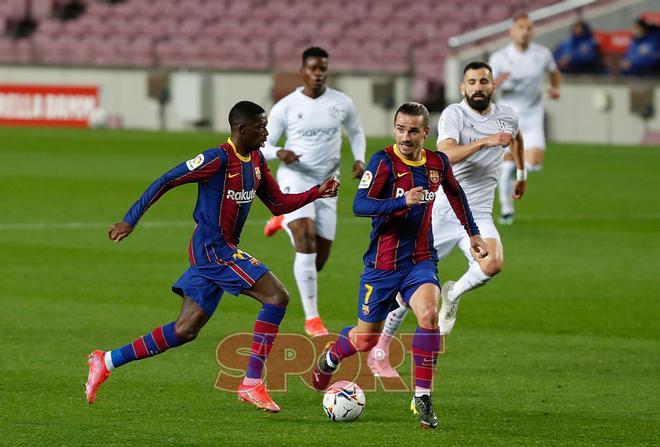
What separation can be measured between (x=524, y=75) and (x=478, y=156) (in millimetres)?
7908

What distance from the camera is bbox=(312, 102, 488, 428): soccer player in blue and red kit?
7672 mm

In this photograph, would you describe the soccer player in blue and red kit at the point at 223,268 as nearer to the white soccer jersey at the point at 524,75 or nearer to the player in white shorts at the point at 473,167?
the player in white shorts at the point at 473,167

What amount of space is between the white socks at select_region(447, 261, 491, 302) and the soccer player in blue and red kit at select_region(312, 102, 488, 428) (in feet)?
5.94

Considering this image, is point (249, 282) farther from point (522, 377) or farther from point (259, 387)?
point (522, 377)

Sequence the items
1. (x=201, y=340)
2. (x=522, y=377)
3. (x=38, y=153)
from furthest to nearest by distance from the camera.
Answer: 1. (x=38, y=153)
2. (x=201, y=340)
3. (x=522, y=377)

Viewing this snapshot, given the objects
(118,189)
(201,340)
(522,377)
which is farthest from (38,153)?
(522,377)

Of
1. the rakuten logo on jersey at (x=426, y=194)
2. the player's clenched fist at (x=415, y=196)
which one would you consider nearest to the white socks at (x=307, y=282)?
the rakuten logo on jersey at (x=426, y=194)

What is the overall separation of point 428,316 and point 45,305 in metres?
4.74

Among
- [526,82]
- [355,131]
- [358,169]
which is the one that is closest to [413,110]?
[358,169]

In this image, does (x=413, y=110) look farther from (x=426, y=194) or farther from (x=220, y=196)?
(x=220, y=196)

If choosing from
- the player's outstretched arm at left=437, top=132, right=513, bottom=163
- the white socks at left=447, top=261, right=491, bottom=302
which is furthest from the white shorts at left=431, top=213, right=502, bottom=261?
the player's outstretched arm at left=437, top=132, right=513, bottom=163

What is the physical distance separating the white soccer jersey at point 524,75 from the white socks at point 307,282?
294 inches

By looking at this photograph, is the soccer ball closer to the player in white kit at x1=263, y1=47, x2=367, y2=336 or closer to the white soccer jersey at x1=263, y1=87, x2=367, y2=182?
the player in white kit at x1=263, y1=47, x2=367, y2=336

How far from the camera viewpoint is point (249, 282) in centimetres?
796
